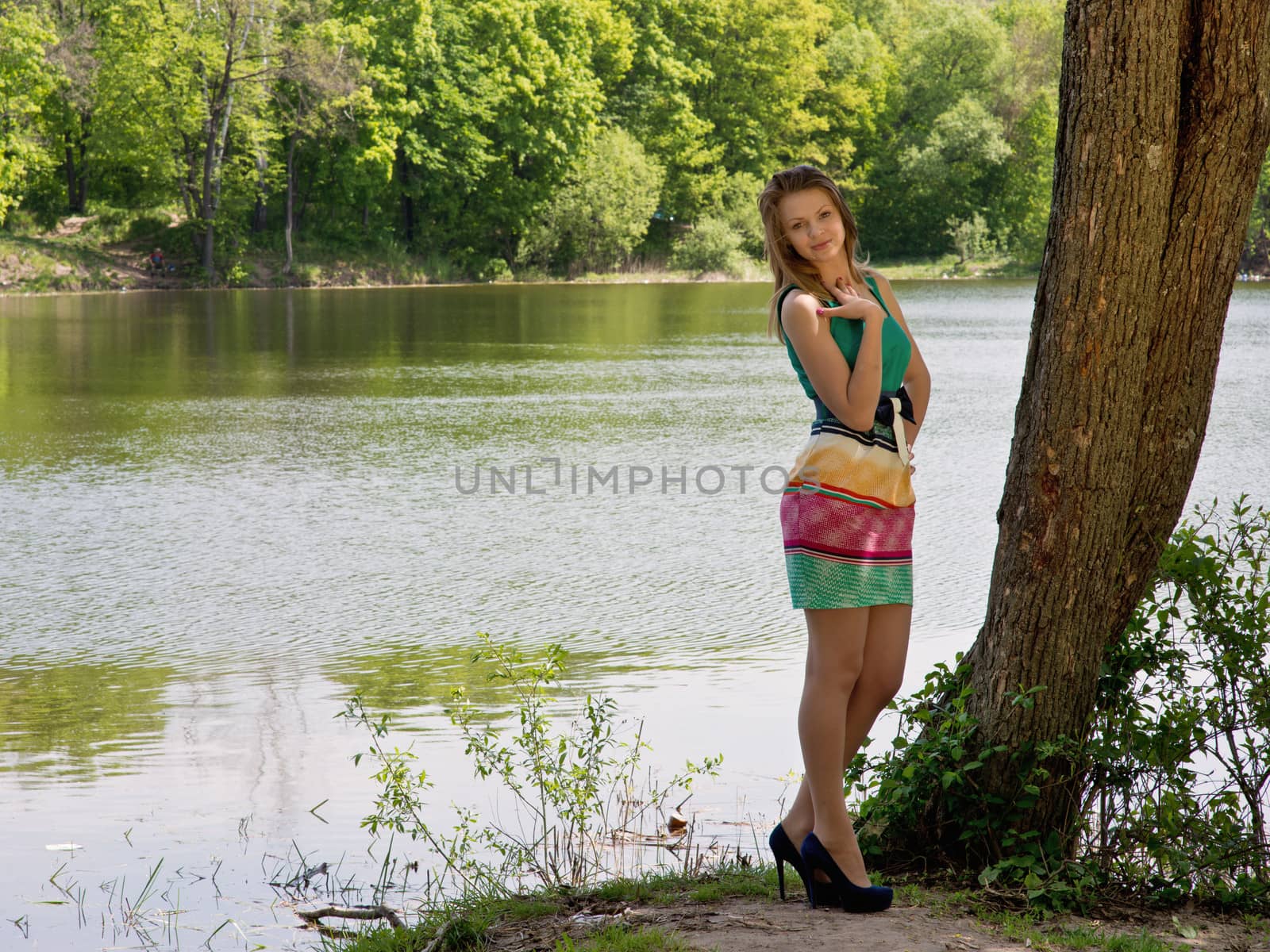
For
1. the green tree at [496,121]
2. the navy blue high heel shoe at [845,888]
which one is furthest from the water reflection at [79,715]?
the green tree at [496,121]

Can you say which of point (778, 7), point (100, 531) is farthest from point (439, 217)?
point (100, 531)

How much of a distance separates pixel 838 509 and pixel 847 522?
3cm

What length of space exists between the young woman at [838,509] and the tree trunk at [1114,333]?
0.32 meters

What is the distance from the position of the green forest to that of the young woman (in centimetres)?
2988

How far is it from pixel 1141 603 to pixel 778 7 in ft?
191

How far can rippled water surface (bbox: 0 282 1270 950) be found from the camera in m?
4.24

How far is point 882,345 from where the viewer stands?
3068mm

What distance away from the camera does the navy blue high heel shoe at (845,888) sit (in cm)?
305

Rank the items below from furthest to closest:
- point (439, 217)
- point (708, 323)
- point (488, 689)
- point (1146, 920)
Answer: point (439, 217)
point (708, 323)
point (488, 689)
point (1146, 920)

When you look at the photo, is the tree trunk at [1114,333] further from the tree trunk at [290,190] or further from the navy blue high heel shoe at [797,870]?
the tree trunk at [290,190]

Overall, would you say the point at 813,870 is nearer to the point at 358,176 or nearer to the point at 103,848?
the point at 103,848

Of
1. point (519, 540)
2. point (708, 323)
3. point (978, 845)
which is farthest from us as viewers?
point (708, 323)

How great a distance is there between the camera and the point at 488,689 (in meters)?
5.44

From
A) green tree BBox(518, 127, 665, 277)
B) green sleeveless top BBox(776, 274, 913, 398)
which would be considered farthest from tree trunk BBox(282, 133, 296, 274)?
green sleeveless top BBox(776, 274, 913, 398)
